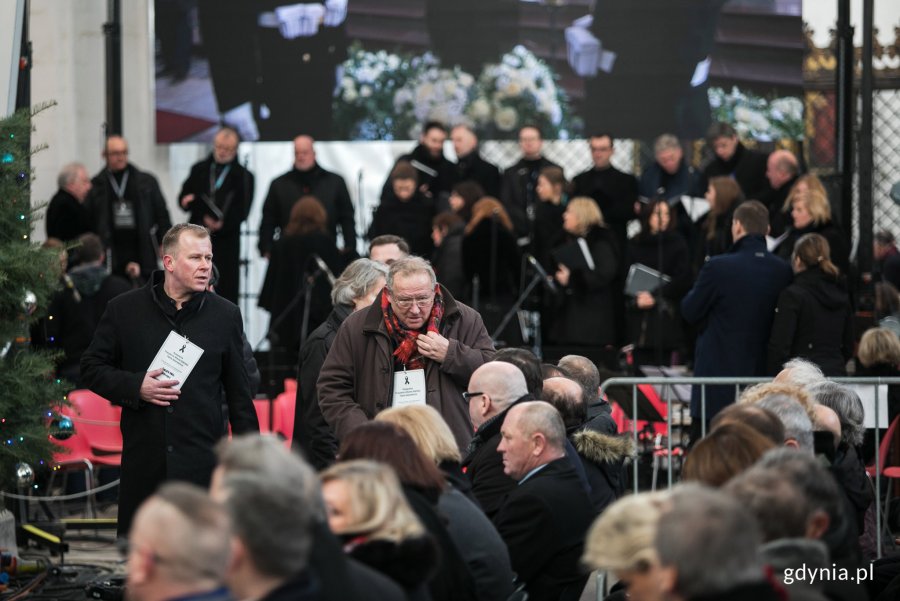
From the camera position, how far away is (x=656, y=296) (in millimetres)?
13320

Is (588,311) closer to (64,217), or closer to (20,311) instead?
(64,217)

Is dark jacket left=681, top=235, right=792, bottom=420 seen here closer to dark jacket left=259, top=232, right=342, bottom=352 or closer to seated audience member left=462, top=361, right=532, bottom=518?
seated audience member left=462, top=361, right=532, bottom=518

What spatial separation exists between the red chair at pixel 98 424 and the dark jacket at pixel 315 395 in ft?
13.2

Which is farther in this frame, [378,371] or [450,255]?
[450,255]

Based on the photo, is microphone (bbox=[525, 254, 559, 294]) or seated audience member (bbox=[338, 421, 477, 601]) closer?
seated audience member (bbox=[338, 421, 477, 601])

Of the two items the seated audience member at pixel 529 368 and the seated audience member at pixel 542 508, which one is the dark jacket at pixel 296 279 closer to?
the seated audience member at pixel 529 368

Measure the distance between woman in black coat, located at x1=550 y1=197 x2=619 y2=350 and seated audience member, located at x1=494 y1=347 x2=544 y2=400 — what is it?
20.5ft

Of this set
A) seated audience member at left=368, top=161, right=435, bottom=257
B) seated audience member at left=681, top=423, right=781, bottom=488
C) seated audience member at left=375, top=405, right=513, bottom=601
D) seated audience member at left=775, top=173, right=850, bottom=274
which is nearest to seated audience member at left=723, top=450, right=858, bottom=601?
seated audience member at left=681, top=423, right=781, bottom=488

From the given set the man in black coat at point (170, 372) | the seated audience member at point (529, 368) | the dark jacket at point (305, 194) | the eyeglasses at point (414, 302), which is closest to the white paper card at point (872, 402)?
the seated audience member at point (529, 368)

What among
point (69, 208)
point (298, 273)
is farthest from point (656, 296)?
point (69, 208)

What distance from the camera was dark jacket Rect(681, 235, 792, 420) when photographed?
32.6 ft

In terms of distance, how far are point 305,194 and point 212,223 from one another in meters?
0.98

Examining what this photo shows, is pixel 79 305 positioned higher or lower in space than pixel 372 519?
higher

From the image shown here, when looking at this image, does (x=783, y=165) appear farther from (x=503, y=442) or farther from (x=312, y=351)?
(x=503, y=442)
